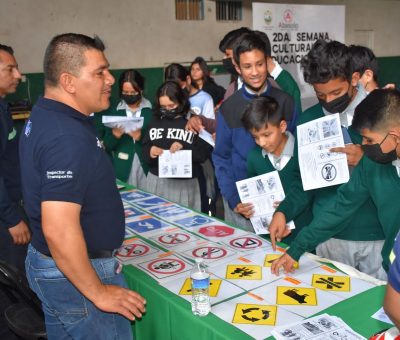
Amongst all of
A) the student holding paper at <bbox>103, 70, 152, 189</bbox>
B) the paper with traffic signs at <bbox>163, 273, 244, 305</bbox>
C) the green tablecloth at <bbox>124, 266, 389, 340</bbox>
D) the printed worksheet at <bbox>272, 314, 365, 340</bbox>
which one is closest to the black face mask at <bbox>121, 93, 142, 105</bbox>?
the student holding paper at <bbox>103, 70, 152, 189</bbox>

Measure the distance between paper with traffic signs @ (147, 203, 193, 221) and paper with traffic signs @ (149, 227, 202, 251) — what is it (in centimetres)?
23

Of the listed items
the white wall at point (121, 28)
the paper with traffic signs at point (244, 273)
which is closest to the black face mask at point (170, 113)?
the paper with traffic signs at point (244, 273)

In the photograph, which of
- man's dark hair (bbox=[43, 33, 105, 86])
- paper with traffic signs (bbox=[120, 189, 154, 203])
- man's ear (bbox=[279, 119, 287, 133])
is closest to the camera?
man's dark hair (bbox=[43, 33, 105, 86])

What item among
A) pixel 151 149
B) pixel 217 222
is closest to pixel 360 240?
Result: pixel 217 222

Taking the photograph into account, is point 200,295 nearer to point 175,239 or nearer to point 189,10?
point 175,239

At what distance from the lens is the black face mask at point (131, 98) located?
144 inches

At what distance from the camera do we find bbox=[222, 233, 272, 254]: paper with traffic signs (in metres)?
2.11

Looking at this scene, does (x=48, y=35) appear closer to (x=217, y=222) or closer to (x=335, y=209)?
(x=217, y=222)

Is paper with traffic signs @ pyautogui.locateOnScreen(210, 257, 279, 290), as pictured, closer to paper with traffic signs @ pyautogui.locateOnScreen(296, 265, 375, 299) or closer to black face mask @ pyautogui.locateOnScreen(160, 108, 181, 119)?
paper with traffic signs @ pyautogui.locateOnScreen(296, 265, 375, 299)

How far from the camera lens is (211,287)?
5.73ft

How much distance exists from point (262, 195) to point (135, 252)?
71cm

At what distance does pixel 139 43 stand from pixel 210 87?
2656 mm

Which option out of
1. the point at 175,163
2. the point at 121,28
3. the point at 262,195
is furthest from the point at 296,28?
the point at 262,195

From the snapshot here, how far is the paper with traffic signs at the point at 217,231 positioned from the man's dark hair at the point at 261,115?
544 millimetres
